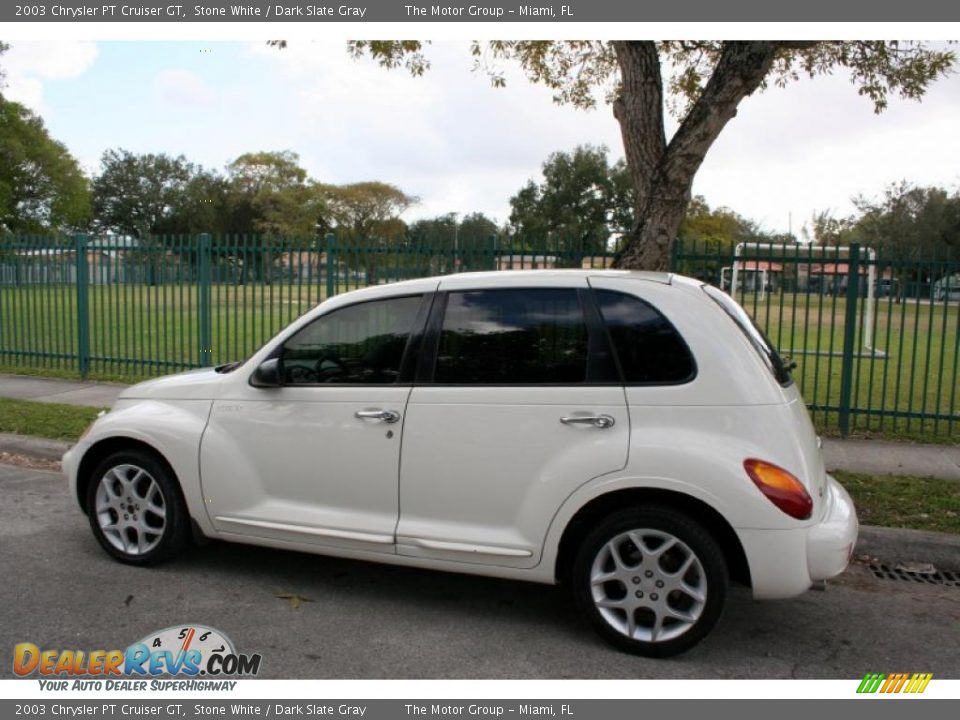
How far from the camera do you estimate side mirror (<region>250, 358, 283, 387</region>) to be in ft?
14.7

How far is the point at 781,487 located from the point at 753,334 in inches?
34.2

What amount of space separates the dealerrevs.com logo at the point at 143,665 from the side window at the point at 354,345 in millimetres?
1424

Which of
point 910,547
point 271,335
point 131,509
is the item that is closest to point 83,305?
point 271,335

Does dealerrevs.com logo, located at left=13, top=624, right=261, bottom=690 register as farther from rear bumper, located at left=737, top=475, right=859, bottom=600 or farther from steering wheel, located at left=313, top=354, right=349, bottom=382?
rear bumper, located at left=737, top=475, right=859, bottom=600

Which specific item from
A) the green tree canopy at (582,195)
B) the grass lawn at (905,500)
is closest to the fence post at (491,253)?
the grass lawn at (905,500)

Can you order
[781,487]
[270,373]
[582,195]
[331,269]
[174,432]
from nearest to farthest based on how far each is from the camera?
[781,487] → [270,373] → [174,432] → [331,269] → [582,195]

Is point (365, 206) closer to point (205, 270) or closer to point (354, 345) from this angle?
point (205, 270)

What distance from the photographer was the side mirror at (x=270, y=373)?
4.49 meters

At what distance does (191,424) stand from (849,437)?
674 centimetres

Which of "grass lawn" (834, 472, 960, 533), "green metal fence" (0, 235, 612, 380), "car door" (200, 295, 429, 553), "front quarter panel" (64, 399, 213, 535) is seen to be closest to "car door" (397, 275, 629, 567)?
"car door" (200, 295, 429, 553)

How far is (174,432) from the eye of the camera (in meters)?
4.72

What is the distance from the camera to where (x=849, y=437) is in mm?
8609

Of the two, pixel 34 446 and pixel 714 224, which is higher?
pixel 714 224

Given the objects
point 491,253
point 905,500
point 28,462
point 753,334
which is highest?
point 491,253
